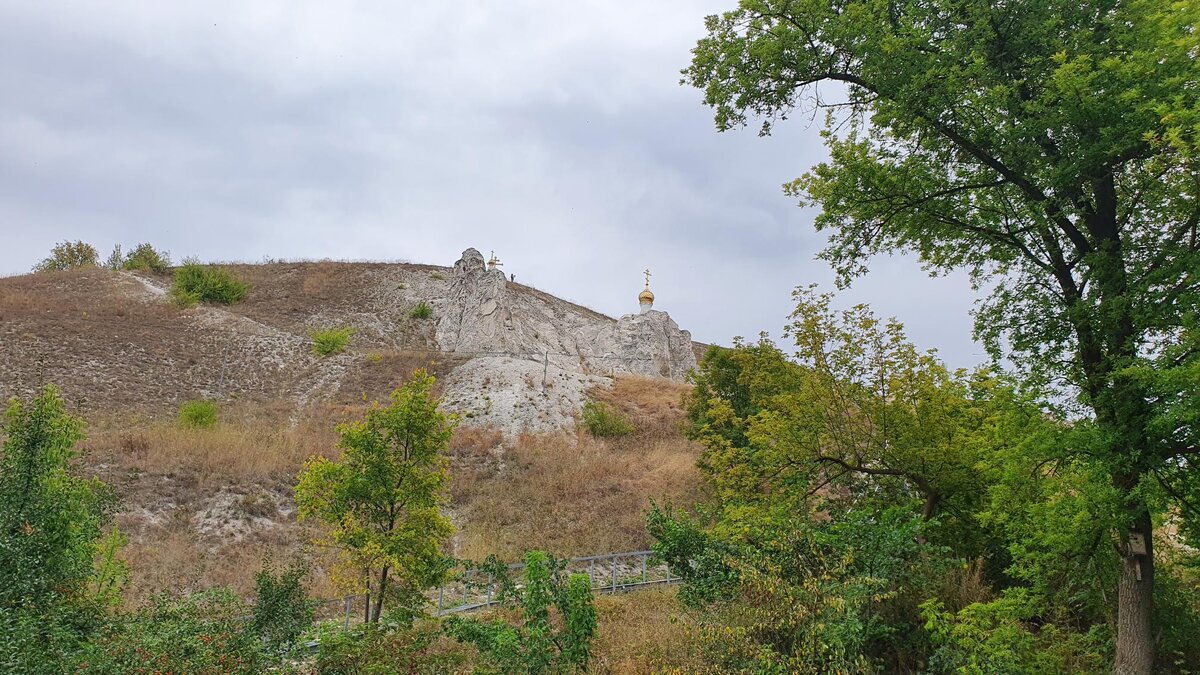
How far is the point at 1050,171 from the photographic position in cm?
788

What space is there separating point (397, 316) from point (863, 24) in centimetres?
5465

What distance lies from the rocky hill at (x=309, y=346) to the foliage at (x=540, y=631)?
21.9 meters

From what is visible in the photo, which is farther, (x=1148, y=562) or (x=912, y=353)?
(x=912, y=353)

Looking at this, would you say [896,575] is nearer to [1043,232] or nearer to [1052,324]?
[1052,324]

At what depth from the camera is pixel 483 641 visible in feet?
29.8

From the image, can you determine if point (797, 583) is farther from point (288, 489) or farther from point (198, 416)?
point (198, 416)

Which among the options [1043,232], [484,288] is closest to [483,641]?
[1043,232]

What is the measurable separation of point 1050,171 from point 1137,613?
5.49 metres

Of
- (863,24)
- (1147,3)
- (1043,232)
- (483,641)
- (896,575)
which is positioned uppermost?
(863,24)

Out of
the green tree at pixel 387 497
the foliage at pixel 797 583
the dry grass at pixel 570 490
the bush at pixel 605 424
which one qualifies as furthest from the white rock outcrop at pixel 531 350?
the foliage at pixel 797 583

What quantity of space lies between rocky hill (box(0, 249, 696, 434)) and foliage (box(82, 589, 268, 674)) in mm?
18096

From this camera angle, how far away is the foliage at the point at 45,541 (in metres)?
8.13

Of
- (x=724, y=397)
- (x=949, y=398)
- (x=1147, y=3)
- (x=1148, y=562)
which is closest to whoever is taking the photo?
(x=1147, y=3)

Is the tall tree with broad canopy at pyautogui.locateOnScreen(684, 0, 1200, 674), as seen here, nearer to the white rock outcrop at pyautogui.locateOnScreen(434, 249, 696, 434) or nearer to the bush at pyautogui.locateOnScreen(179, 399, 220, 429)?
the white rock outcrop at pyautogui.locateOnScreen(434, 249, 696, 434)
